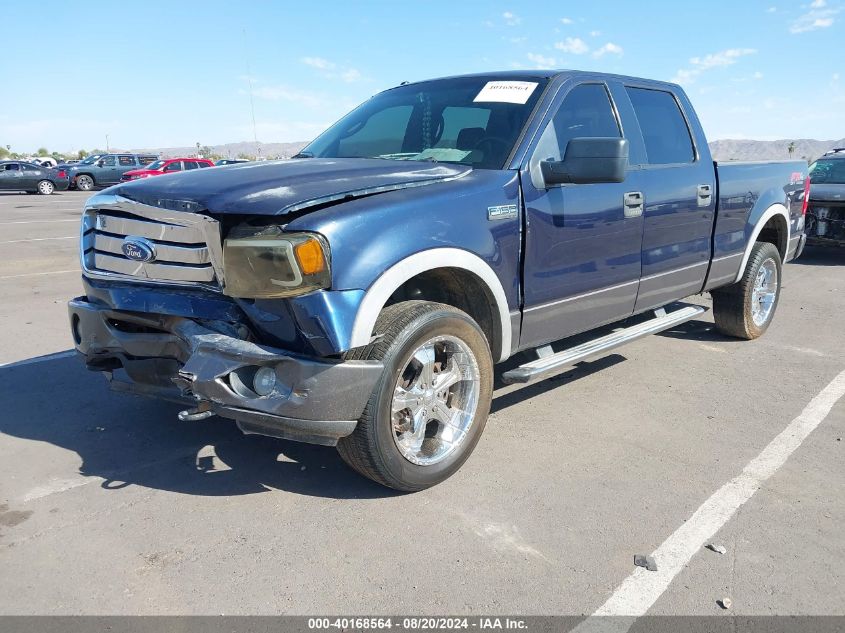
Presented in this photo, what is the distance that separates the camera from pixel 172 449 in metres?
3.86

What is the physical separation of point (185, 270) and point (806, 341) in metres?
5.54

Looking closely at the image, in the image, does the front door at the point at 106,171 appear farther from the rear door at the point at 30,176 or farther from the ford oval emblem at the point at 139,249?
the ford oval emblem at the point at 139,249

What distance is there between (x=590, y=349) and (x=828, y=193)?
8265mm

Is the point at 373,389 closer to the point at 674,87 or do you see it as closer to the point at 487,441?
the point at 487,441

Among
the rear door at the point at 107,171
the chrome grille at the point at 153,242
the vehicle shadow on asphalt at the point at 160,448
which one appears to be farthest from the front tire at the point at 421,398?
the rear door at the point at 107,171

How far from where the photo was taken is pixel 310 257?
2.80 meters

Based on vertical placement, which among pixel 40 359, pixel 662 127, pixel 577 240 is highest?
pixel 662 127

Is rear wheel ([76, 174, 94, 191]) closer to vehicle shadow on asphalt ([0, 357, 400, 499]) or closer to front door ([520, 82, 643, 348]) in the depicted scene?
vehicle shadow on asphalt ([0, 357, 400, 499])

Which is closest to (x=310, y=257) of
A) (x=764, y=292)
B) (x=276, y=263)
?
(x=276, y=263)

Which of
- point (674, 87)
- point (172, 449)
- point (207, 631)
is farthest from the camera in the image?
point (674, 87)

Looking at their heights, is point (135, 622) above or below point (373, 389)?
below

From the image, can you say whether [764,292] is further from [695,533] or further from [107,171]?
[107,171]

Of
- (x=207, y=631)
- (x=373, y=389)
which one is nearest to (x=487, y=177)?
(x=373, y=389)

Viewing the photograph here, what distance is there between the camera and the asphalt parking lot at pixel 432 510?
264cm
